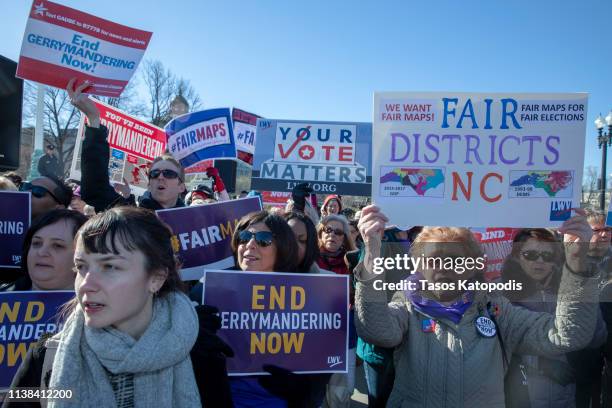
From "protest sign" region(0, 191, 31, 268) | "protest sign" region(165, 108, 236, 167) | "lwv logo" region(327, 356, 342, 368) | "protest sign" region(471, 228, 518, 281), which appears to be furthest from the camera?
"protest sign" region(165, 108, 236, 167)

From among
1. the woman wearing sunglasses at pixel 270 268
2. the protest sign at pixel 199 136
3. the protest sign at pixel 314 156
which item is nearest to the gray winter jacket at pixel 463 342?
the woman wearing sunglasses at pixel 270 268

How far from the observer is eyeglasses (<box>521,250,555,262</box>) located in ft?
9.21

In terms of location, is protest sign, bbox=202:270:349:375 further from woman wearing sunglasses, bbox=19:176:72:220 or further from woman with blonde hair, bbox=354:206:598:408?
woman wearing sunglasses, bbox=19:176:72:220

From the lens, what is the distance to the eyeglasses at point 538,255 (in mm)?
2809

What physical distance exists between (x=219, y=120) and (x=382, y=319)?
16.0ft

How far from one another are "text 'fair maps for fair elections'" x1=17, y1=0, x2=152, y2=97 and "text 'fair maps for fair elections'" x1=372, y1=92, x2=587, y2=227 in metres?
2.35

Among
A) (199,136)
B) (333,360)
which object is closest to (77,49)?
(199,136)

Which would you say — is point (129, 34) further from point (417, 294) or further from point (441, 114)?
point (417, 294)

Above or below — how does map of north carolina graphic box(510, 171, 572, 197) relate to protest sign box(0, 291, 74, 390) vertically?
above

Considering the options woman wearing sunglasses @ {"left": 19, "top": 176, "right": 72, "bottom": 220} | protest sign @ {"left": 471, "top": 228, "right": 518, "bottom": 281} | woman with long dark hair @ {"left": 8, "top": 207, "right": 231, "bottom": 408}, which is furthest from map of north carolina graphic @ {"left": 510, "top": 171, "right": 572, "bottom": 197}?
woman wearing sunglasses @ {"left": 19, "top": 176, "right": 72, "bottom": 220}

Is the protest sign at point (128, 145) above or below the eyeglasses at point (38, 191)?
above

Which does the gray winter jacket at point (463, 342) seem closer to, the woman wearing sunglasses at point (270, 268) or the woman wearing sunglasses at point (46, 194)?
the woman wearing sunglasses at point (270, 268)

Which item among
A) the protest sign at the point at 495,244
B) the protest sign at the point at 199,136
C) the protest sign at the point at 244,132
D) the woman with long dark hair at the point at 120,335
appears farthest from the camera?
the protest sign at the point at 244,132

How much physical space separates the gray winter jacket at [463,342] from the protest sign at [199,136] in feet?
14.8
